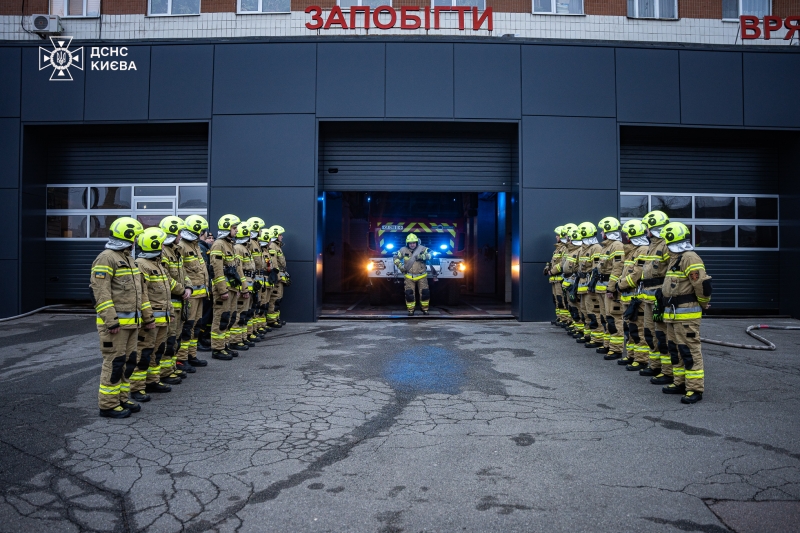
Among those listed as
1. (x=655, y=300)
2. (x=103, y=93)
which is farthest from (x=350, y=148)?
(x=655, y=300)

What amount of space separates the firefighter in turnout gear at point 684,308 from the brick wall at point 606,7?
31.9 ft

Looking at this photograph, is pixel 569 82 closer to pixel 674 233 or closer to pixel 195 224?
pixel 674 233

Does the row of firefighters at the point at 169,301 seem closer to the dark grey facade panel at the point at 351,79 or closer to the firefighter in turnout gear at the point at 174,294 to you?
the firefighter in turnout gear at the point at 174,294

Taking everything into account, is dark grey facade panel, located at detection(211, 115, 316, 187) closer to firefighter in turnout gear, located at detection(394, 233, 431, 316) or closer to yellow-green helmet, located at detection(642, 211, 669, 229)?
firefighter in turnout gear, located at detection(394, 233, 431, 316)

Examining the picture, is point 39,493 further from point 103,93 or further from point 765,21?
point 765,21

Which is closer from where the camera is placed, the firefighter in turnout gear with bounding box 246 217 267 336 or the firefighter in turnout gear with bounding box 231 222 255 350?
the firefighter in turnout gear with bounding box 231 222 255 350

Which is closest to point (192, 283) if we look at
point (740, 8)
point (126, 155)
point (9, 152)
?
point (126, 155)

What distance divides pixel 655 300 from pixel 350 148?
29.4 ft

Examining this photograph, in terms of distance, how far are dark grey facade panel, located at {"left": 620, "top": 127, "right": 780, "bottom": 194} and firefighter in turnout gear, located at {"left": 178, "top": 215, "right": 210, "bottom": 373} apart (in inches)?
429

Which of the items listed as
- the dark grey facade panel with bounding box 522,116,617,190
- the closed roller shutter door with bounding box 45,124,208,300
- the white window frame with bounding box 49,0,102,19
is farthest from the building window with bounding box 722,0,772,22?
the white window frame with bounding box 49,0,102,19

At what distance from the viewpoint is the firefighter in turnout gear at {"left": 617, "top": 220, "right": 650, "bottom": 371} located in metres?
6.94

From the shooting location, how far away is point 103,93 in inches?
499

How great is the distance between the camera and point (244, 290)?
8.28 metres

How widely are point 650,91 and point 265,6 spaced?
10.2 m
